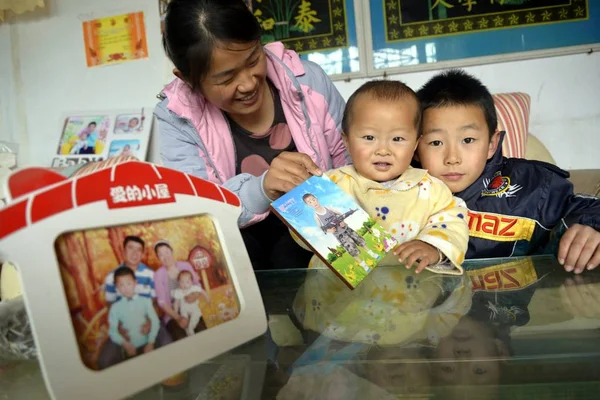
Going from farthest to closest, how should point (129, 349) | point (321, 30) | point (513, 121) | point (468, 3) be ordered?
point (321, 30) < point (468, 3) < point (513, 121) < point (129, 349)

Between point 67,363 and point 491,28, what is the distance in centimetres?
228

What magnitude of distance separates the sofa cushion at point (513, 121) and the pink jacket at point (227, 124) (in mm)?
793

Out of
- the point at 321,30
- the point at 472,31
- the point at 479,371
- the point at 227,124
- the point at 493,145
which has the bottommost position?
the point at 479,371

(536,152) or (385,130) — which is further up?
(385,130)

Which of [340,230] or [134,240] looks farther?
[340,230]

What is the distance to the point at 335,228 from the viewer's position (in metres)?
0.85

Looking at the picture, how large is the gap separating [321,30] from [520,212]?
5.19ft

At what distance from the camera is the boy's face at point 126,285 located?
1.64ft

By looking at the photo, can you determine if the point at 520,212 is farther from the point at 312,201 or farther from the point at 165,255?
the point at 165,255

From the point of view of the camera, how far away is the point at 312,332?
0.65 m

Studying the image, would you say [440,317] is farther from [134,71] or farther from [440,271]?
[134,71]

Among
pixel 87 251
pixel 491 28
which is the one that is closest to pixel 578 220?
pixel 87 251

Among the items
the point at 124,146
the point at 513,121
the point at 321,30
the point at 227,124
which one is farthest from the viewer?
the point at 124,146

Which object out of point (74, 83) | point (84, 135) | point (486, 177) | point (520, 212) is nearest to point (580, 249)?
point (520, 212)
